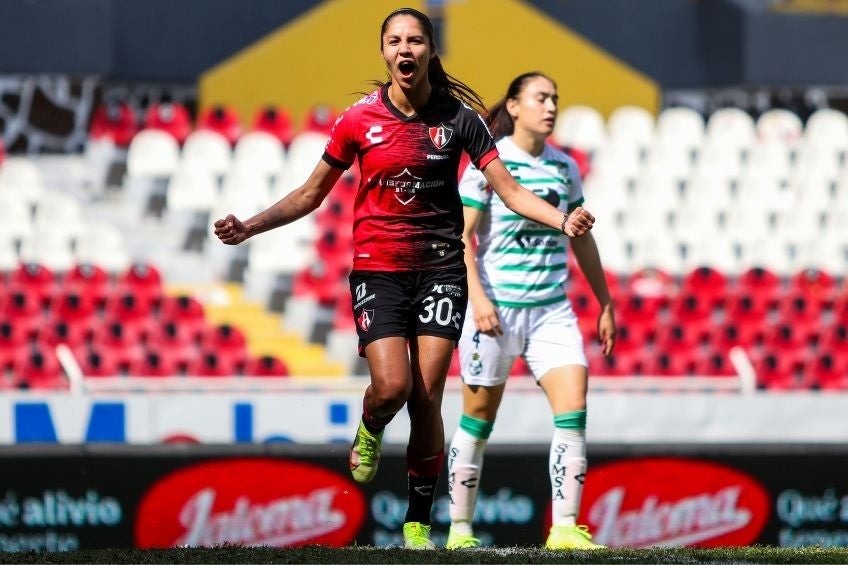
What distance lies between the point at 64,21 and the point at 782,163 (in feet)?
25.4

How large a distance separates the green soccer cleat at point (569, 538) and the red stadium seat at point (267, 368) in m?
5.64

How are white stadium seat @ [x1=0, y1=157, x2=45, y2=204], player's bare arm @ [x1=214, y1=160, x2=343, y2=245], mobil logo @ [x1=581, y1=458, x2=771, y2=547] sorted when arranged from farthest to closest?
white stadium seat @ [x1=0, y1=157, x2=45, y2=204], mobil logo @ [x1=581, y1=458, x2=771, y2=547], player's bare arm @ [x1=214, y1=160, x2=343, y2=245]

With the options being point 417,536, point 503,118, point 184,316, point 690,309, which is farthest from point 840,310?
point 417,536

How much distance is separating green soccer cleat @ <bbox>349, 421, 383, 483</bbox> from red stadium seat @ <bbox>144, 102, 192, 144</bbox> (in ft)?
31.2

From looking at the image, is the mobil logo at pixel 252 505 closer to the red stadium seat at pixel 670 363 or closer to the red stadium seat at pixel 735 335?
the red stadium seat at pixel 670 363

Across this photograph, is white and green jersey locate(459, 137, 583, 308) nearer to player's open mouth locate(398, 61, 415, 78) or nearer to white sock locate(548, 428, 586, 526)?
white sock locate(548, 428, 586, 526)

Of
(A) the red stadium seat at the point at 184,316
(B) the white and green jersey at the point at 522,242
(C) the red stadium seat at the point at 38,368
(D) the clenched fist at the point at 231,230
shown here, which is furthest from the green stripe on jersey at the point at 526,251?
(A) the red stadium seat at the point at 184,316

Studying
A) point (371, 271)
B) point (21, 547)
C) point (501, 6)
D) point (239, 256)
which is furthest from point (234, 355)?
point (371, 271)

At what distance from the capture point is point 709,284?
13.2m

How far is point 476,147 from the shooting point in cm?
537

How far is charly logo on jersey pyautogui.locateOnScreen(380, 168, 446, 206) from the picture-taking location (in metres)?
5.27

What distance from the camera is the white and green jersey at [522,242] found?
20.5 feet

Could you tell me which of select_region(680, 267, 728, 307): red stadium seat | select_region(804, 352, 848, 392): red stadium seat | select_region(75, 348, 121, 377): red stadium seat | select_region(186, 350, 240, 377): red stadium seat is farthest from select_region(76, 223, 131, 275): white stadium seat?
select_region(804, 352, 848, 392): red stadium seat

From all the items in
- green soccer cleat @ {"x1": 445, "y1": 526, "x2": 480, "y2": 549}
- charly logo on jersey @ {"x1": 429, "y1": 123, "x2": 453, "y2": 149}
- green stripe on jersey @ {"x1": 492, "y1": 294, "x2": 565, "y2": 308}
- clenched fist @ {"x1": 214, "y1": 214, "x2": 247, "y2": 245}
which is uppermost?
charly logo on jersey @ {"x1": 429, "y1": 123, "x2": 453, "y2": 149}
